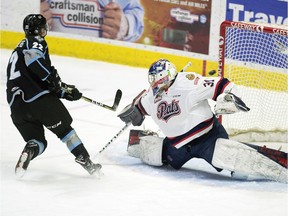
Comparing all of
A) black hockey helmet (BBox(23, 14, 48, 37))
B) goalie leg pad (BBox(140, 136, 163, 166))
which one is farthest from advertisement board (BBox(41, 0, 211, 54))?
black hockey helmet (BBox(23, 14, 48, 37))

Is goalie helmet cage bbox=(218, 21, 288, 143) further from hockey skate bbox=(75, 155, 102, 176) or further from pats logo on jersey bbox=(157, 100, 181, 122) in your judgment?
hockey skate bbox=(75, 155, 102, 176)

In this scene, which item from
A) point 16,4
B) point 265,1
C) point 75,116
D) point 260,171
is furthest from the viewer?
point 16,4

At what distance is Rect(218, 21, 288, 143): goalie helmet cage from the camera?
20.3 ft

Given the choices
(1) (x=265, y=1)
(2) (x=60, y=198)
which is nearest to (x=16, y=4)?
(1) (x=265, y=1)

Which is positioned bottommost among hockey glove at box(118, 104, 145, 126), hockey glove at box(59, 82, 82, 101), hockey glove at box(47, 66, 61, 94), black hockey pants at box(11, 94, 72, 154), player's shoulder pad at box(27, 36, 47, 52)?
hockey glove at box(118, 104, 145, 126)

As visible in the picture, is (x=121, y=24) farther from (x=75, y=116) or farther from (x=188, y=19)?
(x=75, y=116)

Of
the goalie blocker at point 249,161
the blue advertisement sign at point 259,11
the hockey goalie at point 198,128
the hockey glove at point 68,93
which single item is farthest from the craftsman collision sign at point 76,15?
the goalie blocker at point 249,161

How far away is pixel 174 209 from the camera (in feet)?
15.7

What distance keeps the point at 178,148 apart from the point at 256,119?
1.01 m

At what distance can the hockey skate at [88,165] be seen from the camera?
527cm

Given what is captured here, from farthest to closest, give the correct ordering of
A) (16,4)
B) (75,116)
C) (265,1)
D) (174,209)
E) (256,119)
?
1. (16,4)
2. (265,1)
3. (75,116)
4. (256,119)
5. (174,209)

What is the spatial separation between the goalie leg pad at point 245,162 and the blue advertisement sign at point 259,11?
2.62 m

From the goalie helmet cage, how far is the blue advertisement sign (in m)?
0.95

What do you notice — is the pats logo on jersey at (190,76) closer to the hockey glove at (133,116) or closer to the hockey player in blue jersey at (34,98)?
the hockey glove at (133,116)
